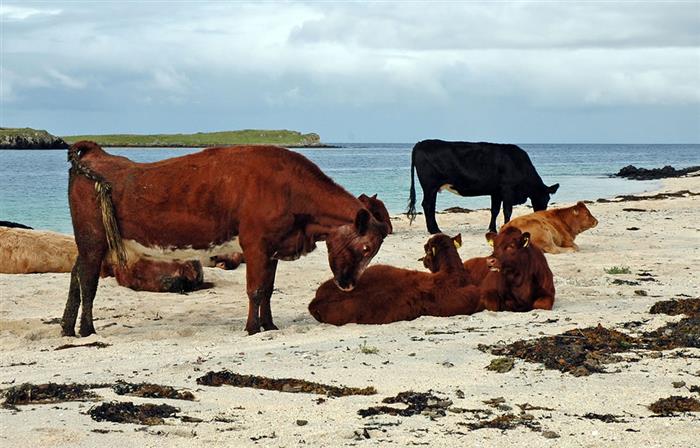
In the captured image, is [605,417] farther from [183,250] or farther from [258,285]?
[183,250]

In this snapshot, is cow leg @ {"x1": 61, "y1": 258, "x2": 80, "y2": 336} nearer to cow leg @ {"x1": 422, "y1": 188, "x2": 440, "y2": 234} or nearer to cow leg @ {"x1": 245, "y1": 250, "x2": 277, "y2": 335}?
cow leg @ {"x1": 245, "y1": 250, "x2": 277, "y2": 335}

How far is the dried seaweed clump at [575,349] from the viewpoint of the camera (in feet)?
24.1

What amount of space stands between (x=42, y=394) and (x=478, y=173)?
50.8 feet

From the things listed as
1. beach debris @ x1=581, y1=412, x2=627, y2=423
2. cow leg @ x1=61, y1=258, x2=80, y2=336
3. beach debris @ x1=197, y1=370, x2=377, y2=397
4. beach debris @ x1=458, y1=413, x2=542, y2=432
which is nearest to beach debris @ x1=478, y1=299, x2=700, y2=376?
beach debris @ x1=581, y1=412, x2=627, y2=423

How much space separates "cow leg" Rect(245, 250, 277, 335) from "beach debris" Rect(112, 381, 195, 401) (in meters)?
2.81

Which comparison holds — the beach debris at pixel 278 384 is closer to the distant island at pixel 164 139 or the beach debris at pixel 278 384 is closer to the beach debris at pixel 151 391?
the beach debris at pixel 151 391

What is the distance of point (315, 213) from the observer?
980cm

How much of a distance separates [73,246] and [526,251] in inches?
305

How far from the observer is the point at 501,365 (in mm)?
7312

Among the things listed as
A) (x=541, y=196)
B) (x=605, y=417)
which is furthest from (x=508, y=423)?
(x=541, y=196)

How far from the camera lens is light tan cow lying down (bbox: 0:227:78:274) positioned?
570 inches

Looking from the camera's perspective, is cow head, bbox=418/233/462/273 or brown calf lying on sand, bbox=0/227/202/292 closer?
cow head, bbox=418/233/462/273

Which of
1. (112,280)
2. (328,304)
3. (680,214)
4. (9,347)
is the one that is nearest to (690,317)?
(328,304)

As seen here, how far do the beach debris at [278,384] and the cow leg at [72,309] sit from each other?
342 cm
